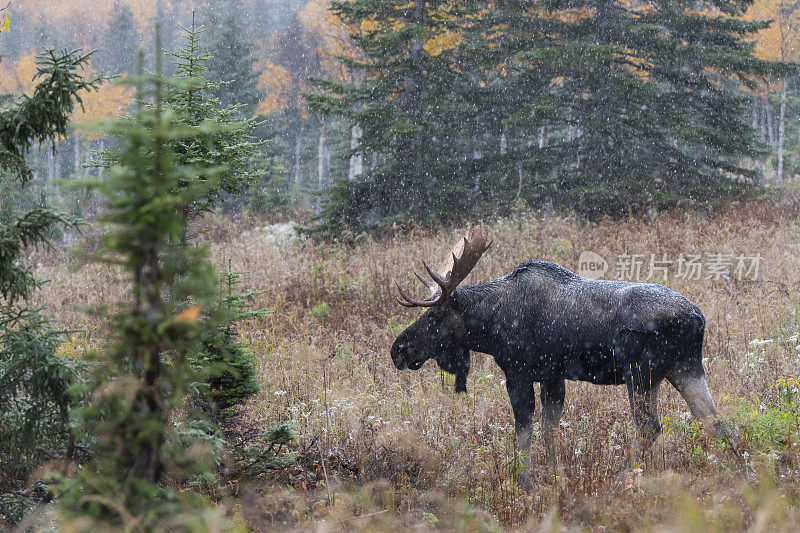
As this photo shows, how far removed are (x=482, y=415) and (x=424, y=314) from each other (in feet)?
3.95

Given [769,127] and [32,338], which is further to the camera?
[769,127]

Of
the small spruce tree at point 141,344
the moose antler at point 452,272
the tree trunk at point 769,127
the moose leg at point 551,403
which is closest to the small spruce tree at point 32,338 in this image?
the small spruce tree at point 141,344

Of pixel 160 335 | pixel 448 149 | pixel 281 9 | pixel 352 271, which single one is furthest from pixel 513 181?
pixel 281 9

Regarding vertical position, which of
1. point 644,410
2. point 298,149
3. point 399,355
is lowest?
point 644,410

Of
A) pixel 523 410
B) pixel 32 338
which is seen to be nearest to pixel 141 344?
pixel 32 338

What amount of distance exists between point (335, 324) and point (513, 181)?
10020 mm

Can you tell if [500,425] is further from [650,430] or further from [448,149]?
[448,149]

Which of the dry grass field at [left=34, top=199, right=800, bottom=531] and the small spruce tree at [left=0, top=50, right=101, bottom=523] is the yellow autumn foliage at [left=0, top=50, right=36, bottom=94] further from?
the small spruce tree at [left=0, top=50, right=101, bottom=523]

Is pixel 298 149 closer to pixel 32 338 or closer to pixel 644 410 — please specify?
pixel 644 410

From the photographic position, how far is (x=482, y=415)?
607 centimetres

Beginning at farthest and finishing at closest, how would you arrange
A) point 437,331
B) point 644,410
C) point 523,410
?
point 437,331 → point 523,410 → point 644,410

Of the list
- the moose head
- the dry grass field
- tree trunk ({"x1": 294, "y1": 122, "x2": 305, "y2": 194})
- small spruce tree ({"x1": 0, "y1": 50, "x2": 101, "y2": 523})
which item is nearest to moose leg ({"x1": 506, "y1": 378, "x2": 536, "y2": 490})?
the dry grass field

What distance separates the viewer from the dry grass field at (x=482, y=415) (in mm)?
3770

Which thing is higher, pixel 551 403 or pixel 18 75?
pixel 18 75
